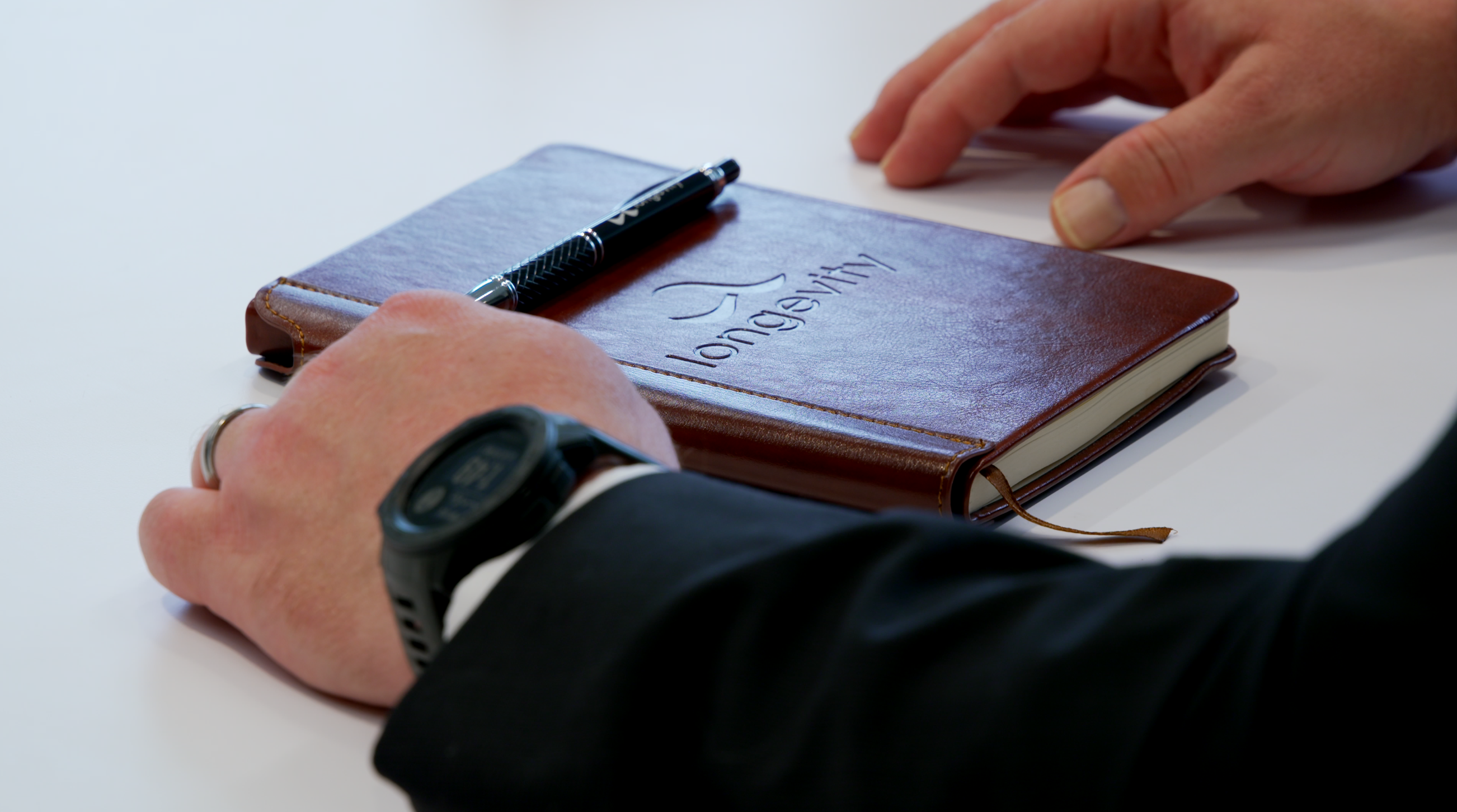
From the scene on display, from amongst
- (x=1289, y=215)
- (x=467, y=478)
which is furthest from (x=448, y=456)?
(x=1289, y=215)

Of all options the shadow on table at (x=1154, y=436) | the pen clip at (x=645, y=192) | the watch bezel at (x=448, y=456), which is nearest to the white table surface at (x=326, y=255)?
the shadow on table at (x=1154, y=436)

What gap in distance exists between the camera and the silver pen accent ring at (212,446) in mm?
701

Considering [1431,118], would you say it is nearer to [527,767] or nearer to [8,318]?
[527,767]

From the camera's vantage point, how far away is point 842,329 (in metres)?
0.87

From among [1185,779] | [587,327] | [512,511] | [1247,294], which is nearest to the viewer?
[1185,779]

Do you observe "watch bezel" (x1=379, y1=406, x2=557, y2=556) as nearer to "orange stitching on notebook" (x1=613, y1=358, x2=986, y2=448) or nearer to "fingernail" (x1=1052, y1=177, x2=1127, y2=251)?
"orange stitching on notebook" (x1=613, y1=358, x2=986, y2=448)

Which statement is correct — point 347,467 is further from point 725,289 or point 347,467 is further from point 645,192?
point 645,192

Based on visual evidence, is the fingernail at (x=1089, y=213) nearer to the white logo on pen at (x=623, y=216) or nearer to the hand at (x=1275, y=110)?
the hand at (x=1275, y=110)

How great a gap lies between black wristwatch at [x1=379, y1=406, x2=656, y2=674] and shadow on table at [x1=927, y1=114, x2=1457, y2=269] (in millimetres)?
739

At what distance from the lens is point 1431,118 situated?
A: 1.10 metres

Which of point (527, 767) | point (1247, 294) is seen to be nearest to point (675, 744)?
point (527, 767)

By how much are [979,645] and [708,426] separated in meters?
0.35

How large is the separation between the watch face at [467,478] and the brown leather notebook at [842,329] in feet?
0.74

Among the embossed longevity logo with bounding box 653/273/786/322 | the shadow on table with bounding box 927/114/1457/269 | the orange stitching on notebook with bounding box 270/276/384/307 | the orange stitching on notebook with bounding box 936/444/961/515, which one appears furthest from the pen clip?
the orange stitching on notebook with bounding box 936/444/961/515
